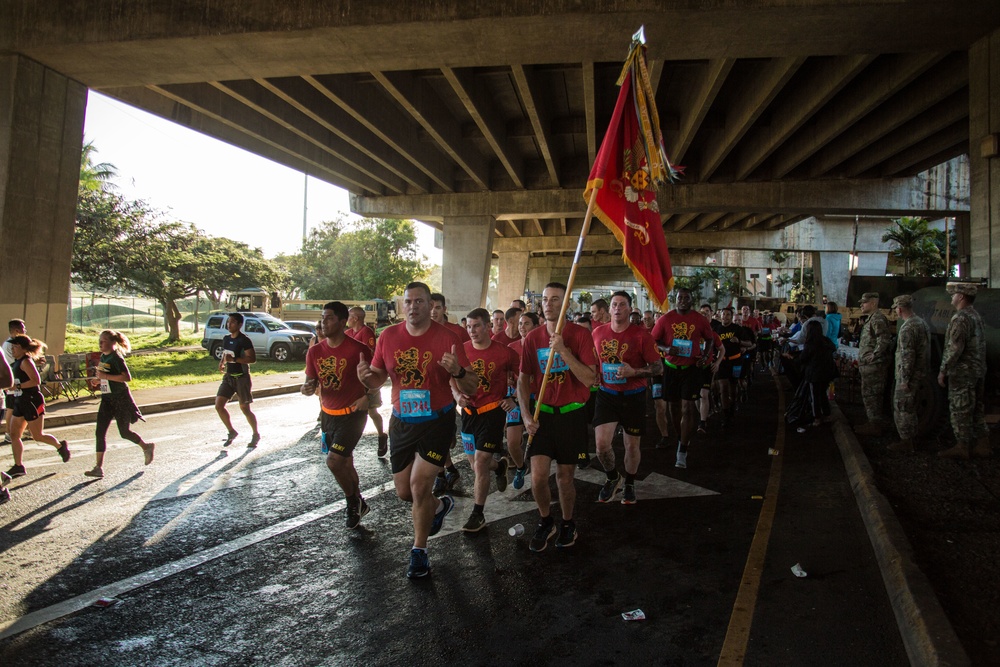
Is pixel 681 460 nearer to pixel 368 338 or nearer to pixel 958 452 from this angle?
pixel 958 452

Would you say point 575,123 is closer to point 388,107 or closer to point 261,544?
point 388,107

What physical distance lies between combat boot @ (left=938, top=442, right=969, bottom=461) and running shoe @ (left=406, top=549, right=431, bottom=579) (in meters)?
6.26

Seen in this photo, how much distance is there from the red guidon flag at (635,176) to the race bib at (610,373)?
94 centimetres

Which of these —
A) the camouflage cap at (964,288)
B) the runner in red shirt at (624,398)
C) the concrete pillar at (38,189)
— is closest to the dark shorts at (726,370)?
the camouflage cap at (964,288)

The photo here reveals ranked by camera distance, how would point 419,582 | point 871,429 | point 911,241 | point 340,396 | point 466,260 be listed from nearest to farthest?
point 419,582
point 340,396
point 871,429
point 466,260
point 911,241

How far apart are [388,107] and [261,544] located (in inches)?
550

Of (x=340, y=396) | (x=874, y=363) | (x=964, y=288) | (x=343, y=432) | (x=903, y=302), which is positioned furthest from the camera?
(x=874, y=363)

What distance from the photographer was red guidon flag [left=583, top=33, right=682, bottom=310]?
4992 millimetres

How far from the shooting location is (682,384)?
26.0ft

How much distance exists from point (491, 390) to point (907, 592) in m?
3.40

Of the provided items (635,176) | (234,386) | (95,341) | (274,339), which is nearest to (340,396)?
(635,176)

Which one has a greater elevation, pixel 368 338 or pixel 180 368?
pixel 368 338

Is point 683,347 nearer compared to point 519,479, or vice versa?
point 519,479

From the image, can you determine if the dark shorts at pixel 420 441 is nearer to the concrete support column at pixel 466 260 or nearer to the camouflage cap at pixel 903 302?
the camouflage cap at pixel 903 302
